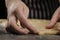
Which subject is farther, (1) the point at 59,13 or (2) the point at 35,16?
(2) the point at 35,16

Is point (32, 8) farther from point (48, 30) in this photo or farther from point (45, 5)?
point (48, 30)

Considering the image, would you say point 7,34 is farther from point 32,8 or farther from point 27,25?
point 32,8

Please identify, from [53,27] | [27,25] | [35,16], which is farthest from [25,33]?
[35,16]

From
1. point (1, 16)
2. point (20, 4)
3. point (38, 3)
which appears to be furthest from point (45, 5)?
point (20, 4)

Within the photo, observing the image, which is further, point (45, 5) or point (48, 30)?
point (45, 5)

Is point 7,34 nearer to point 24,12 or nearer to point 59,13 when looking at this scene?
point 24,12

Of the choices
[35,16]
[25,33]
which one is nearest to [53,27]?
[25,33]

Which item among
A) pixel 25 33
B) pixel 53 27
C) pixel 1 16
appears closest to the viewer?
pixel 25 33

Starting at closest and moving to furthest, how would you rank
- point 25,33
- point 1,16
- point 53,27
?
point 25,33 → point 53,27 → point 1,16

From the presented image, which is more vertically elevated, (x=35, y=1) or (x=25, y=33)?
(x=35, y=1)

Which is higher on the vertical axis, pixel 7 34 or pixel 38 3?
pixel 38 3
